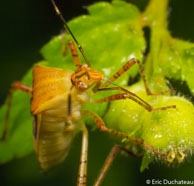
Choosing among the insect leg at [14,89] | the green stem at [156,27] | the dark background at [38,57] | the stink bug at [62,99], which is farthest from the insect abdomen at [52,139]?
the green stem at [156,27]

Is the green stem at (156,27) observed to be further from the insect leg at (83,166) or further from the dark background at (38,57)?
the insect leg at (83,166)

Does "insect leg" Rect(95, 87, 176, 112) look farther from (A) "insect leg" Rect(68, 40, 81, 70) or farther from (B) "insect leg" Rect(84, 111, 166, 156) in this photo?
(A) "insect leg" Rect(68, 40, 81, 70)

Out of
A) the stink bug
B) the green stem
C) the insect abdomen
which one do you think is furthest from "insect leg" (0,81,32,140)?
the green stem

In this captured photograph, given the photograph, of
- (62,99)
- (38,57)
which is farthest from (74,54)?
(38,57)

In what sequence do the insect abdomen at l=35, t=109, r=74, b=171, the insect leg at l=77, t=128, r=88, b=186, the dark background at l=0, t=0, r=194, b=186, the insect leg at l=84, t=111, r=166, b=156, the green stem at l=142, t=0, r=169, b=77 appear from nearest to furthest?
the insect leg at l=84, t=111, r=166, b=156
the green stem at l=142, t=0, r=169, b=77
the insect abdomen at l=35, t=109, r=74, b=171
the insect leg at l=77, t=128, r=88, b=186
the dark background at l=0, t=0, r=194, b=186

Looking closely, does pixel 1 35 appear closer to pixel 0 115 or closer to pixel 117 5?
pixel 0 115

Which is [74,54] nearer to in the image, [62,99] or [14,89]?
[62,99]
